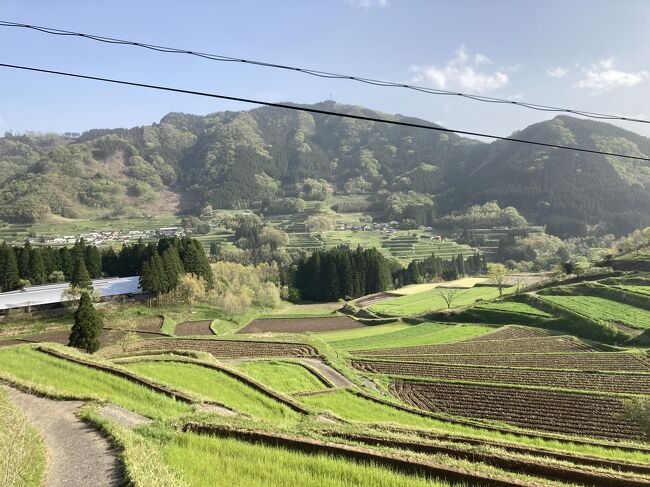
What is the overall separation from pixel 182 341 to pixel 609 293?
7025 centimetres

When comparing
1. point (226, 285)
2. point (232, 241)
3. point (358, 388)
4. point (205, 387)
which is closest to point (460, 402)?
point (358, 388)

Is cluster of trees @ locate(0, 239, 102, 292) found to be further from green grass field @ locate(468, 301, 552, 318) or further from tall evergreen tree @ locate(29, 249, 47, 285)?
green grass field @ locate(468, 301, 552, 318)

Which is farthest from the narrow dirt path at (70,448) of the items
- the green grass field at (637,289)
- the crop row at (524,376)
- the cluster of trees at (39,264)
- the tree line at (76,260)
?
the green grass field at (637,289)

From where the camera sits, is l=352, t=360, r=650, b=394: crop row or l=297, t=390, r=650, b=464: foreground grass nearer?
l=297, t=390, r=650, b=464: foreground grass

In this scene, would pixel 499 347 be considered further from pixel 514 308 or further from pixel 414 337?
pixel 514 308

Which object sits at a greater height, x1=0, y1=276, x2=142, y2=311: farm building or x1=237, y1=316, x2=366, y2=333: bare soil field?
x1=0, y1=276, x2=142, y2=311: farm building

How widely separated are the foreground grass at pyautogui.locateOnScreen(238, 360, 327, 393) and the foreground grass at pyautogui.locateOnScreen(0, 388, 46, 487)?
61.1ft

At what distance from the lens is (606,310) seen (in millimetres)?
63250

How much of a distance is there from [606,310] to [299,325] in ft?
163

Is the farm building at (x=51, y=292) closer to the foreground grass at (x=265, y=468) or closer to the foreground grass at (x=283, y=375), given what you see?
the foreground grass at (x=283, y=375)

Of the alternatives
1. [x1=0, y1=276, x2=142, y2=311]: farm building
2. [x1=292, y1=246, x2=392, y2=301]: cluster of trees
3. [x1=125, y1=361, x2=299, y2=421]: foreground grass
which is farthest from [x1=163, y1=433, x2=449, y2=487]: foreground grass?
[x1=292, y1=246, x2=392, y2=301]: cluster of trees

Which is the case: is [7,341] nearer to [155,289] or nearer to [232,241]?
[155,289]

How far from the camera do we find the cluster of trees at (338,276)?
104 metres

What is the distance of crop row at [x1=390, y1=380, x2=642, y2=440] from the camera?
27.6 metres
